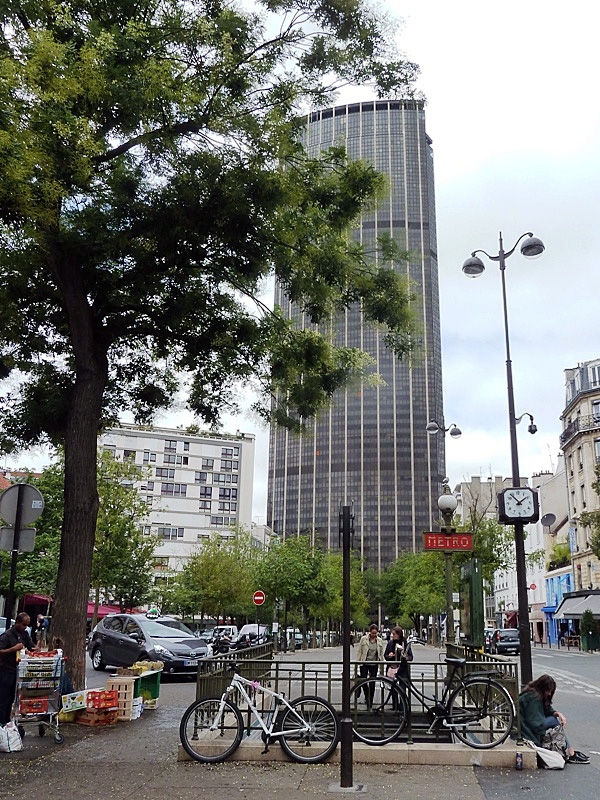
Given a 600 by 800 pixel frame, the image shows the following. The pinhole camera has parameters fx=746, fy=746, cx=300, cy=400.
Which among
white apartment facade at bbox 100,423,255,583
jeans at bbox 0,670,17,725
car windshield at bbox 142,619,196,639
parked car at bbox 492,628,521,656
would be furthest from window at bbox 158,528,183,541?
jeans at bbox 0,670,17,725

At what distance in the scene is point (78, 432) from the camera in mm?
12219

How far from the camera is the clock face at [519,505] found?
11.9m

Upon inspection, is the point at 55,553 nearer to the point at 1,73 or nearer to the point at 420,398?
the point at 1,73

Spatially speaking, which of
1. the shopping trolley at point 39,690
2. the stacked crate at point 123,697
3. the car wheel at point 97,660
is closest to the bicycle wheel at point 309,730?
the shopping trolley at point 39,690

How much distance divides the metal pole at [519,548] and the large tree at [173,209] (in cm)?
299

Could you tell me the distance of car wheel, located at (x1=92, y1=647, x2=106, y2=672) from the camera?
22000mm

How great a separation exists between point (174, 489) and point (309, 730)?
309 ft

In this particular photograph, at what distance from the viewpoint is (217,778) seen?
8016 millimetres

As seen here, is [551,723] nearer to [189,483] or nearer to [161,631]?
[161,631]

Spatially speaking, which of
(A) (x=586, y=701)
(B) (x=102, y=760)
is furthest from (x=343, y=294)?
(A) (x=586, y=701)

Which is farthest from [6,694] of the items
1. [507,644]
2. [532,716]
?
[507,644]

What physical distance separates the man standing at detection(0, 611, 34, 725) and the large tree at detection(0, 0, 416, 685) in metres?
1.40

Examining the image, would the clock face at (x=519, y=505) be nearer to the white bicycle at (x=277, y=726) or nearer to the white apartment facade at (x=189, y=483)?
the white bicycle at (x=277, y=726)

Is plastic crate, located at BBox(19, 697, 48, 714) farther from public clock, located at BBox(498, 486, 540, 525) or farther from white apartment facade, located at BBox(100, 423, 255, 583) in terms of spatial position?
white apartment facade, located at BBox(100, 423, 255, 583)
